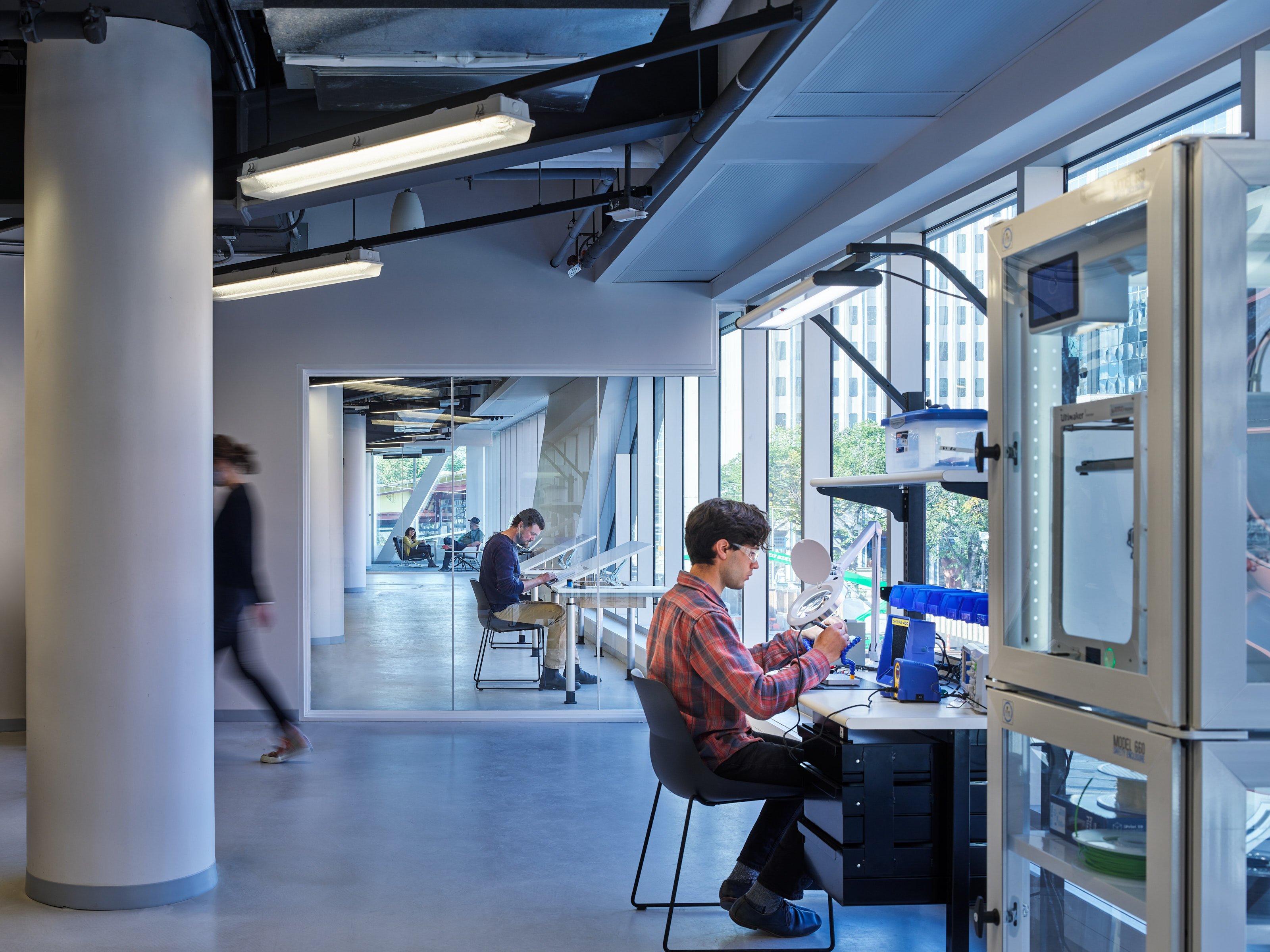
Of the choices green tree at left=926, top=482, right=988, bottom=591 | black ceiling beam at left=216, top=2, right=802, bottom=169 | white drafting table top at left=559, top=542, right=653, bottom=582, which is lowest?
white drafting table top at left=559, top=542, right=653, bottom=582

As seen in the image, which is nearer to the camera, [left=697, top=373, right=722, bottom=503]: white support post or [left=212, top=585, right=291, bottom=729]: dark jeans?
[left=212, top=585, right=291, bottom=729]: dark jeans

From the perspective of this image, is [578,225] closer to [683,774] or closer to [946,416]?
[946,416]

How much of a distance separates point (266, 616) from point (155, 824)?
2.37 meters

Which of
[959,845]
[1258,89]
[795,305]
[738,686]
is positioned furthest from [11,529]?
[1258,89]

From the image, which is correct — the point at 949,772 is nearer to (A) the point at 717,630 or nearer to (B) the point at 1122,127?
(A) the point at 717,630

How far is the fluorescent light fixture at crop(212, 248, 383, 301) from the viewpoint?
5.41m

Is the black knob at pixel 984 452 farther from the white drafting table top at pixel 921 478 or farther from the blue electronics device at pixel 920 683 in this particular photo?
the blue electronics device at pixel 920 683

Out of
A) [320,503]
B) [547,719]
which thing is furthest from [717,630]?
[320,503]

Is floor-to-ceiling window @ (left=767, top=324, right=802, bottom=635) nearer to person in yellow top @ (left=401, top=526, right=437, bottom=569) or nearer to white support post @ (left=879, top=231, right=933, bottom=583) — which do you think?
white support post @ (left=879, top=231, right=933, bottom=583)

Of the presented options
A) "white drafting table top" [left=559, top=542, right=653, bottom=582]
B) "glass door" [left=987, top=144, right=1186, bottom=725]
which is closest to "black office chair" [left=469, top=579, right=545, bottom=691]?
"white drafting table top" [left=559, top=542, right=653, bottom=582]

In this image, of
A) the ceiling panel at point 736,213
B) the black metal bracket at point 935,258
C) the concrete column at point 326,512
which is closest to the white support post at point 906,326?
the ceiling panel at point 736,213

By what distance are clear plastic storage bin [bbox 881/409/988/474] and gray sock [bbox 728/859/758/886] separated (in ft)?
5.00

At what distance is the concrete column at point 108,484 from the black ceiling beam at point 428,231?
1549 mm

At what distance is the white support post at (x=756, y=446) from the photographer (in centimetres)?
765
